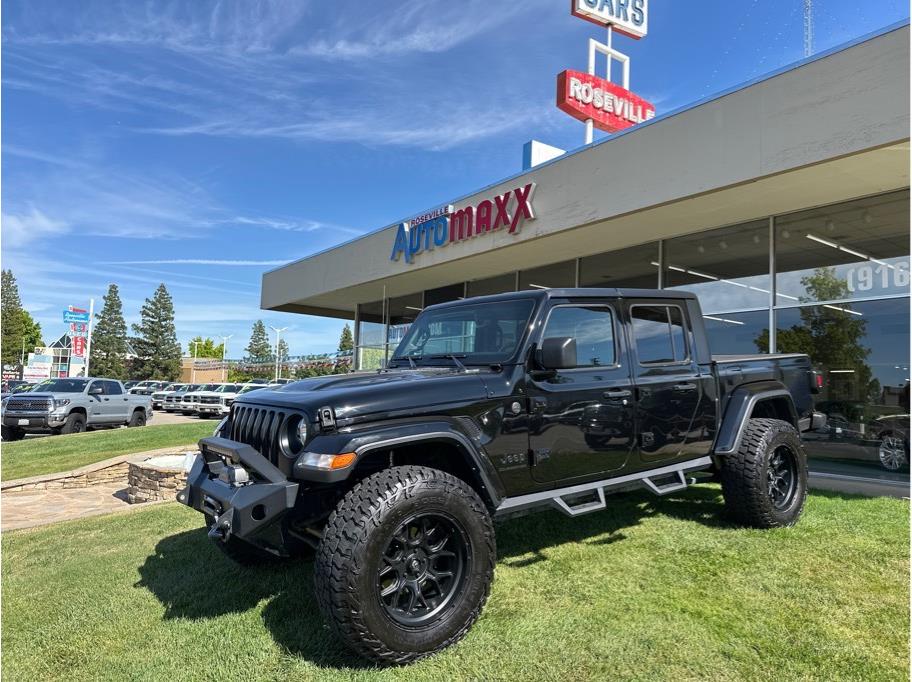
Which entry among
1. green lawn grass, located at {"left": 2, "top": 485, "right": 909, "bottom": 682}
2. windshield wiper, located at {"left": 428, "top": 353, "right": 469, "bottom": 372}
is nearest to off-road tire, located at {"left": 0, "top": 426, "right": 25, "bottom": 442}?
green lawn grass, located at {"left": 2, "top": 485, "right": 909, "bottom": 682}

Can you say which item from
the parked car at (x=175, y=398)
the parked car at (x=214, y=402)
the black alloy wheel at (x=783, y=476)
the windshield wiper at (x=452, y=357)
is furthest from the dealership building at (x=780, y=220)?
the parked car at (x=175, y=398)

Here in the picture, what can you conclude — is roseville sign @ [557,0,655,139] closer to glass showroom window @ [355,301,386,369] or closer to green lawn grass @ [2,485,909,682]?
glass showroom window @ [355,301,386,369]

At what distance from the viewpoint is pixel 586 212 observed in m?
8.60

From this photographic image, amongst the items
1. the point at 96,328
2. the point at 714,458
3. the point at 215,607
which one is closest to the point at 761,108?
the point at 714,458

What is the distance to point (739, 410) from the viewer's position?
4.55 m

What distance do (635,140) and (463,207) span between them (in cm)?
383

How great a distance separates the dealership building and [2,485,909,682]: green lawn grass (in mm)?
3378

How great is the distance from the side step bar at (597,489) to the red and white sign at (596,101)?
29.1ft

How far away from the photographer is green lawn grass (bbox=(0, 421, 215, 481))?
10047mm

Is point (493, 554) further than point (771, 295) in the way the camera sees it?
No

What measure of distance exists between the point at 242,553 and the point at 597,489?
95.4 inches

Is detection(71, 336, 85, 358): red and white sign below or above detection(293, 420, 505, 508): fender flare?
above

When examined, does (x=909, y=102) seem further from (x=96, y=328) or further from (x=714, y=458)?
(x=96, y=328)

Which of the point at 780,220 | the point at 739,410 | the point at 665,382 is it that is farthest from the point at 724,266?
the point at 665,382
